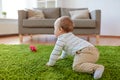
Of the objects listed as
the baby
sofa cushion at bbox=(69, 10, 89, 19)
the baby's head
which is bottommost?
the baby

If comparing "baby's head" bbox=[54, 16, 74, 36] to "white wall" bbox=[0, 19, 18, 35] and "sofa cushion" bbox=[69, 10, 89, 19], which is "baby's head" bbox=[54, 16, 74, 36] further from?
"white wall" bbox=[0, 19, 18, 35]

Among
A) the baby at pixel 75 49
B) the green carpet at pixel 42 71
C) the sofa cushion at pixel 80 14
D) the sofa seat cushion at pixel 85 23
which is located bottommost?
the green carpet at pixel 42 71

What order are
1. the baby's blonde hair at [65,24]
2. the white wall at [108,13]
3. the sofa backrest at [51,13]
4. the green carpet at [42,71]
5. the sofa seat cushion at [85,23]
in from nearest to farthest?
1. the green carpet at [42,71]
2. the baby's blonde hair at [65,24]
3. the sofa seat cushion at [85,23]
4. the sofa backrest at [51,13]
5. the white wall at [108,13]

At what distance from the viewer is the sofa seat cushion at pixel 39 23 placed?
3.12 meters

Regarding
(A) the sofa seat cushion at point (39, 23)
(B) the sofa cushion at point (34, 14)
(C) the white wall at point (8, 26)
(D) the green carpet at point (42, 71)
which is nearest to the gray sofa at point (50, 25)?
(A) the sofa seat cushion at point (39, 23)

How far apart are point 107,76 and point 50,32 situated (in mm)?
2064

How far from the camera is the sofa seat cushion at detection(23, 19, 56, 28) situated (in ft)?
10.3

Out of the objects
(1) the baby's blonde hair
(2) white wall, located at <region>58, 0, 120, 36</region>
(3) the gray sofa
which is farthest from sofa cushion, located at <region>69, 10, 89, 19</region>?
(1) the baby's blonde hair

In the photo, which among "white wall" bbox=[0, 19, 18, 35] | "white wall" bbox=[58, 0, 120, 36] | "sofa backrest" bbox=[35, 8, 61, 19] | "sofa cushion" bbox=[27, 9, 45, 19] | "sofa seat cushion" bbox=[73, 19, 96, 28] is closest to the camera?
"sofa seat cushion" bbox=[73, 19, 96, 28]

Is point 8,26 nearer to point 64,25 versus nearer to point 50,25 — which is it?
point 50,25

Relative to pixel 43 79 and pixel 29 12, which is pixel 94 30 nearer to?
pixel 29 12

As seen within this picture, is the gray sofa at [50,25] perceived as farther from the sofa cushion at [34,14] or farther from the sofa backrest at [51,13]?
the sofa backrest at [51,13]

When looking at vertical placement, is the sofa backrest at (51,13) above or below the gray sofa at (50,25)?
above

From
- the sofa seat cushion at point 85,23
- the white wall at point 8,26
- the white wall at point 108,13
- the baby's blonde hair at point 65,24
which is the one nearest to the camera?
the baby's blonde hair at point 65,24
